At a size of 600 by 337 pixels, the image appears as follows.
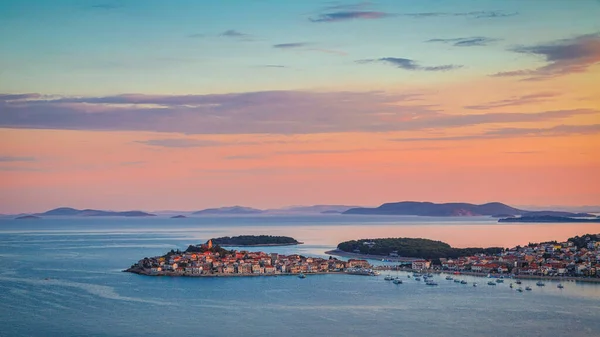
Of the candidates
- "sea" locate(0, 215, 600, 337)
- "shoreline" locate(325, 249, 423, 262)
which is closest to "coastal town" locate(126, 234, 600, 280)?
"sea" locate(0, 215, 600, 337)

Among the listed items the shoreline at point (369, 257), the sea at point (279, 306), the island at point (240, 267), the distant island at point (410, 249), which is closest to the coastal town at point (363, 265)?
the island at point (240, 267)

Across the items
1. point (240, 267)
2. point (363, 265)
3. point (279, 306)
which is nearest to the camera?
point (279, 306)

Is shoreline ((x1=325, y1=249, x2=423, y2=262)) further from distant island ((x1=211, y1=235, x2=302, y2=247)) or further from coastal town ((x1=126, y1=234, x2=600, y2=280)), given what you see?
distant island ((x1=211, y1=235, x2=302, y2=247))

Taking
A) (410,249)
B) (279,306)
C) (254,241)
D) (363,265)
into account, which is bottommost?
(279,306)

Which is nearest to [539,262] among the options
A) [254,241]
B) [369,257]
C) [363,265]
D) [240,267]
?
[363,265]

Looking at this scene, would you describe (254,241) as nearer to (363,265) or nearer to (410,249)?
(410,249)

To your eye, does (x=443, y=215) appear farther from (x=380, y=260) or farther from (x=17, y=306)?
(x=17, y=306)

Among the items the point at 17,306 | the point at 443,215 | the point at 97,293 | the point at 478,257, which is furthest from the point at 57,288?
the point at 443,215

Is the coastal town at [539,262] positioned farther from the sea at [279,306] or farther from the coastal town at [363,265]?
the sea at [279,306]
